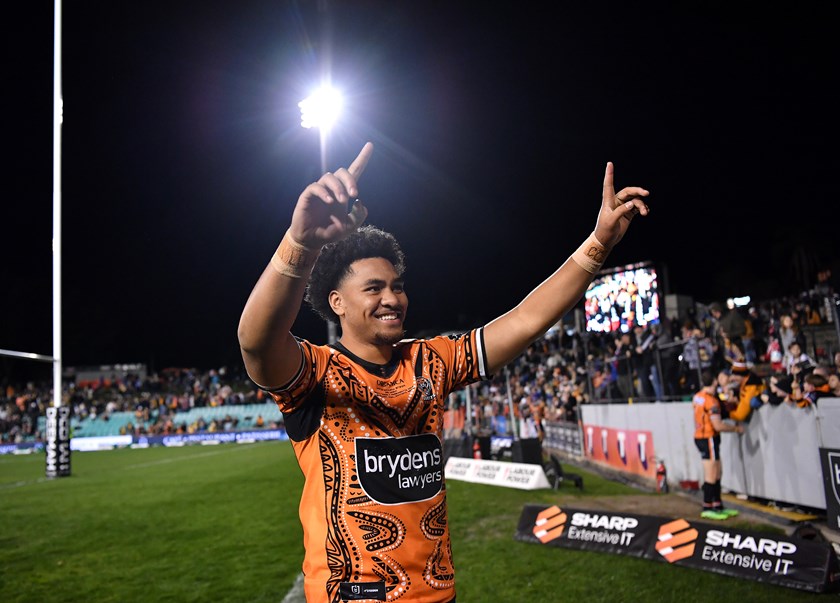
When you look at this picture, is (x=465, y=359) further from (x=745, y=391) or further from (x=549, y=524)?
(x=745, y=391)

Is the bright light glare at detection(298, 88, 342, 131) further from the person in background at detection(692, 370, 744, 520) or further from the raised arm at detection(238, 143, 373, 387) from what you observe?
the raised arm at detection(238, 143, 373, 387)

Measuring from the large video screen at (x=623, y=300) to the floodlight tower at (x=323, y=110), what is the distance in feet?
38.5

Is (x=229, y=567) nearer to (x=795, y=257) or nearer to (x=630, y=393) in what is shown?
(x=630, y=393)

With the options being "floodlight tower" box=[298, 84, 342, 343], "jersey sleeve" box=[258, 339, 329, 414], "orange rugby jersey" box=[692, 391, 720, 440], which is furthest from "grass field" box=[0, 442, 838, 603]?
"floodlight tower" box=[298, 84, 342, 343]

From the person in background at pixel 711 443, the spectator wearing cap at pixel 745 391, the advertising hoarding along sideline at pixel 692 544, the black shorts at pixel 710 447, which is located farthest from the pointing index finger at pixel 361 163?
the spectator wearing cap at pixel 745 391

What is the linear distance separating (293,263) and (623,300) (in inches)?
1065

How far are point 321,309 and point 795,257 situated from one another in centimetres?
5321

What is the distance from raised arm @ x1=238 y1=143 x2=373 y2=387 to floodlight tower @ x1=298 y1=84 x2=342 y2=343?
50.5 ft

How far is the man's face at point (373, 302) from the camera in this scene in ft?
8.76

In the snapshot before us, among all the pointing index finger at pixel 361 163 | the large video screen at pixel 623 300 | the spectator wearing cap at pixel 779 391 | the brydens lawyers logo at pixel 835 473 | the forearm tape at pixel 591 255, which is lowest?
the brydens lawyers logo at pixel 835 473

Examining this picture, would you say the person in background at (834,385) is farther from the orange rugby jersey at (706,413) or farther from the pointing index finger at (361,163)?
the pointing index finger at (361,163)

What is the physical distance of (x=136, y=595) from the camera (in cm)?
737

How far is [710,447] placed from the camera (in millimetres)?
10570

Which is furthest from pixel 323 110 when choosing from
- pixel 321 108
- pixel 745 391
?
pixel 745 391
